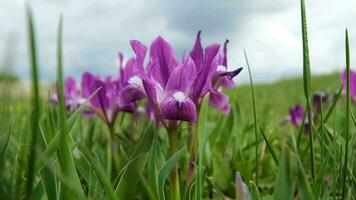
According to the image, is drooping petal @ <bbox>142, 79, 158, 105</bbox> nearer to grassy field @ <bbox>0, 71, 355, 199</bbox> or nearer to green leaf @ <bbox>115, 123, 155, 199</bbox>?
grassy field @ <bbox>0, 71, 355, 199</bbox>

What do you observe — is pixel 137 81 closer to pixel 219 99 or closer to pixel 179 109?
pixel 179 109

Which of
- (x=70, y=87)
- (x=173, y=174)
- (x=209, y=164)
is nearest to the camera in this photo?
(x=173, y=174)

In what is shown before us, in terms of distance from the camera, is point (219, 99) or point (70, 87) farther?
point (70, 87)

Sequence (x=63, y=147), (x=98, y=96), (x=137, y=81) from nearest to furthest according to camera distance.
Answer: (x=63, y=147), (x=137, y=81), (x=98, y=96)

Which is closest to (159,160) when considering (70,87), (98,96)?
(98,96)

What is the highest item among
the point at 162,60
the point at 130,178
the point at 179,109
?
the point at 162,60

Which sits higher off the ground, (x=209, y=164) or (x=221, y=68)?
(x=221, y=68)

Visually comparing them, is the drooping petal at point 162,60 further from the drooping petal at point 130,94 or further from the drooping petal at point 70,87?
the drooping petal at point 70,87
